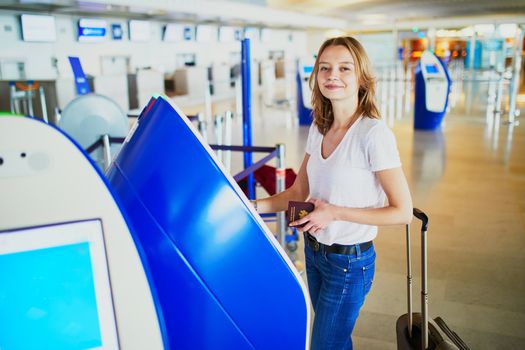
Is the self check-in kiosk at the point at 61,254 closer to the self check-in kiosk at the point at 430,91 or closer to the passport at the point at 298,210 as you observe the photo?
the passport at the point at 298,210

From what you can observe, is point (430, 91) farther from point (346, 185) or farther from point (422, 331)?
point (346, 185)

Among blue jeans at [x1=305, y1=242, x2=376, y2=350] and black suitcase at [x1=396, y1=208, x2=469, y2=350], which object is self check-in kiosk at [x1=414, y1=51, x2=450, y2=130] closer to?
black suitcase at [x1=396, y1=208, x2=469, y2=350]

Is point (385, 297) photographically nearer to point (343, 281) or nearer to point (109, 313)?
point (343, 281)

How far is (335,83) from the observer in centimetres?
156

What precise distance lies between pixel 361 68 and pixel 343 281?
695 mm

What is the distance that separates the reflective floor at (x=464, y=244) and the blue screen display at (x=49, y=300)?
2295 mm

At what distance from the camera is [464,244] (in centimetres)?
415

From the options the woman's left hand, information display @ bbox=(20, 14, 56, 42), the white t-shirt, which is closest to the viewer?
the woman's left hand

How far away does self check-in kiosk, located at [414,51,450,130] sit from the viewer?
9195mm

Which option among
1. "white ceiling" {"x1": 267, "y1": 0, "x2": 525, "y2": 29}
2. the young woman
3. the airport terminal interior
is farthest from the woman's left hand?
"white ceiling" {"x1": 267, "y1": 0, "x2": 525, "y2": 29}

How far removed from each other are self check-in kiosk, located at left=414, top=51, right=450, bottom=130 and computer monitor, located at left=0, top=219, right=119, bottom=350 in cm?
925

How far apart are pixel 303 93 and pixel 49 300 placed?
10.2 metres

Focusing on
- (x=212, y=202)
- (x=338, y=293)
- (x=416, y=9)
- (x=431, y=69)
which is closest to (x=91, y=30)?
(x=431, y=69)

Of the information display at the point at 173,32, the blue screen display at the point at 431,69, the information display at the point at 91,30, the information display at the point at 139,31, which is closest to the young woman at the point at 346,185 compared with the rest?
the blue screen display at the point at 431,69
